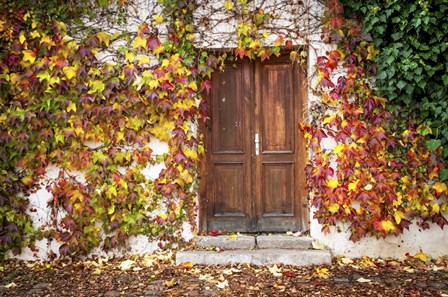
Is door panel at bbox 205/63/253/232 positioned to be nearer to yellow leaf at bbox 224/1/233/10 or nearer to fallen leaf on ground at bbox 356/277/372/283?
yellow leaf at bbox 224/1/233/10

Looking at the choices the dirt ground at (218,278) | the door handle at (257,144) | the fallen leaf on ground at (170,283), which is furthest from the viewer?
the door handle at (257,144)

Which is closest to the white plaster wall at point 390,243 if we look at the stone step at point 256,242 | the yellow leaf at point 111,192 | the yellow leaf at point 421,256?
the yellow leaf at point 421,256

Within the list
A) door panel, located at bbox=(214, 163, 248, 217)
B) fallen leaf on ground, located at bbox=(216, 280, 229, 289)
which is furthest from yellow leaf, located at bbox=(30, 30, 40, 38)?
fallen leaf on ground, located at bbox=(216, 280, 229, 289)

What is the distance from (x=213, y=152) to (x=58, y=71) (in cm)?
198

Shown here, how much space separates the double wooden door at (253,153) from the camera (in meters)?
5.20

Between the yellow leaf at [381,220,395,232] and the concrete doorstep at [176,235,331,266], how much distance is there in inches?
26.4

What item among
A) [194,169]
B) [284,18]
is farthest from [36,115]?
[284,18]

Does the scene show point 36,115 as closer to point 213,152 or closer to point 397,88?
point 213,152

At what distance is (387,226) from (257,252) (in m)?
1.43

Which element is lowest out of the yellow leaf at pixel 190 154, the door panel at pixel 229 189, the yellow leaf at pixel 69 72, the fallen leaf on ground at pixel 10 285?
the fallen leaf on ground at pixel 10 285

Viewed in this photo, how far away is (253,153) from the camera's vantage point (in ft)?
17.1

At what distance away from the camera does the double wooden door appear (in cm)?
520

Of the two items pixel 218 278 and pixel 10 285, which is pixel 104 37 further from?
pixel 218 278

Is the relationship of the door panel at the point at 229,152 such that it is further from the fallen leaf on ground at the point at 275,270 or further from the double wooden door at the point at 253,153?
the fallen leaf on ground at the point at 275,270
